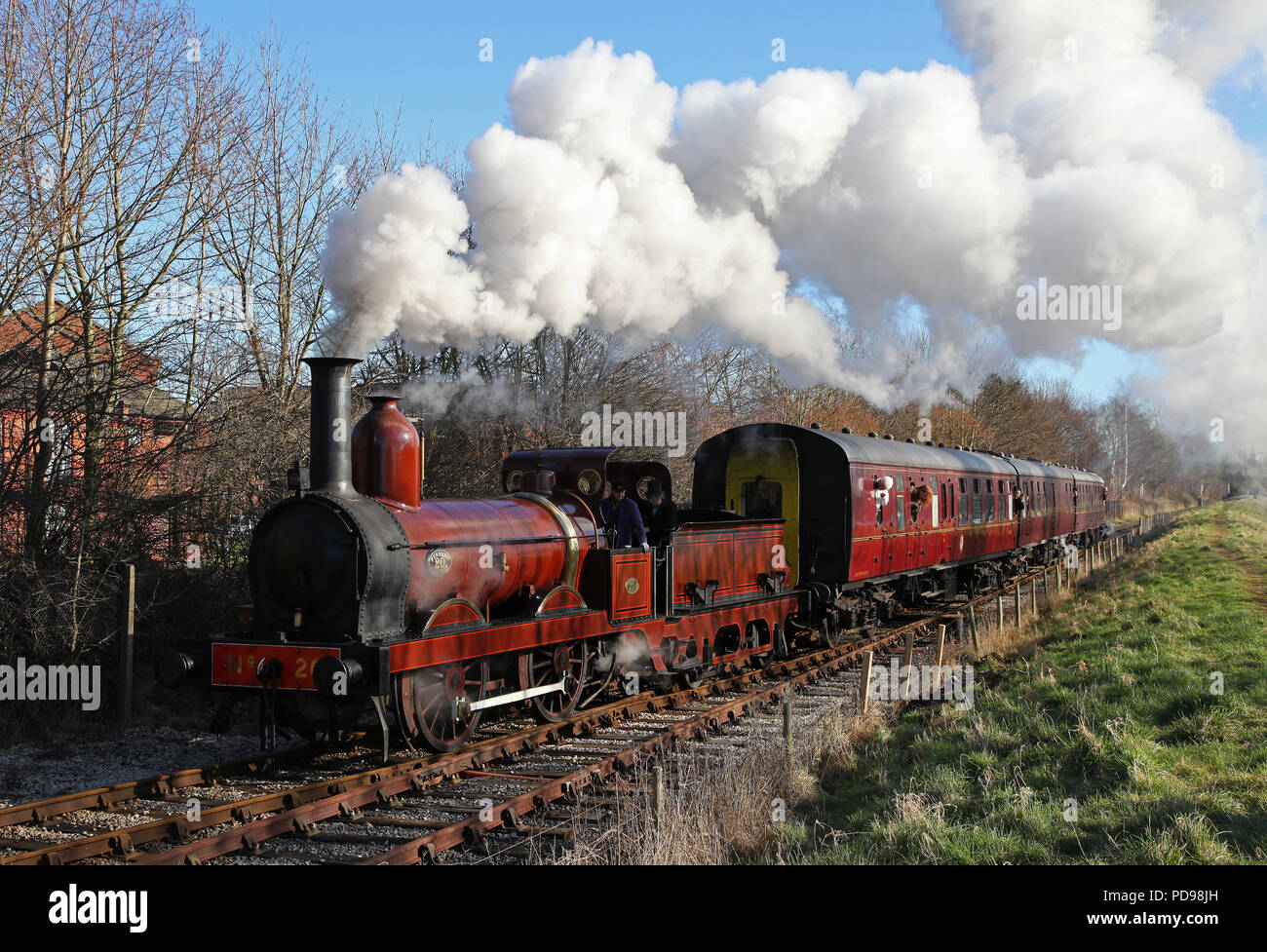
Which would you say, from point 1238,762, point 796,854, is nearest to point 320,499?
point 796,854

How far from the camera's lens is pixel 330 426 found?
7.07 metres

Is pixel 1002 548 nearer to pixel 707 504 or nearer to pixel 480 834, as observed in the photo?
pixel 707 504

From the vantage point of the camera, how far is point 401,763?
7.35 meters

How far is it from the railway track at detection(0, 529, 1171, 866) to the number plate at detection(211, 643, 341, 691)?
68cm

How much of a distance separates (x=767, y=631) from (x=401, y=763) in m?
6.30

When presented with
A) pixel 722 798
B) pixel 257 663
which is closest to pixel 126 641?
pixel 257 663

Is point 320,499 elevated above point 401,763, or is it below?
above

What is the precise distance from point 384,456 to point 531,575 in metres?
1.79

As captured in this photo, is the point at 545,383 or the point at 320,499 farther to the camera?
the point at 545,383

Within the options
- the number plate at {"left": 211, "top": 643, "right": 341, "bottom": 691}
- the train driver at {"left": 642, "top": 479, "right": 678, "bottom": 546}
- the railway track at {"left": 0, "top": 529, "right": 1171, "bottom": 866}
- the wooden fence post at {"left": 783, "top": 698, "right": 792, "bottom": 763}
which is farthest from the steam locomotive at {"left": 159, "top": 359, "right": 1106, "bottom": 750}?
the wooden fence post at {"left": 783, "top": 698, "right": 792, "bottom": 763}

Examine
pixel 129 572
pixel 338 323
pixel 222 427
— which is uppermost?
pixel 338 323

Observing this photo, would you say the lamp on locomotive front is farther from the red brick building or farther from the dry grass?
the red brick building

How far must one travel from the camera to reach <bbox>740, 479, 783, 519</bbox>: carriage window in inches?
529

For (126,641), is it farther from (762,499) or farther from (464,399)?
(762,499)
